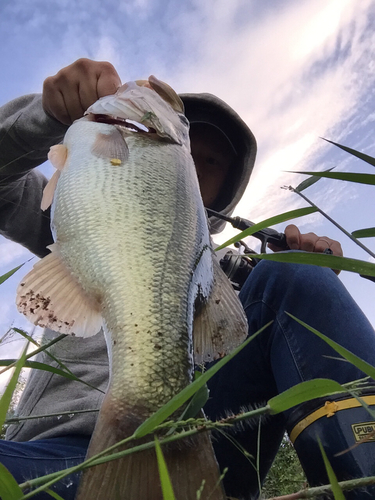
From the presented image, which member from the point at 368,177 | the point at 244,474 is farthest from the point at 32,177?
the point at 368,177

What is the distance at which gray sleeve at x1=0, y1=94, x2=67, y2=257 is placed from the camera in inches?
61.8

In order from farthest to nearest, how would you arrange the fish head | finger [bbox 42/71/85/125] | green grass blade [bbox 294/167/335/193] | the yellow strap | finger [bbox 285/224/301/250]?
finger [bbox 285/224/301/250], finger [bbox 42/71/85/125], the fish head, the yellow strap, green grass blade [bbox 294/167/335/193]

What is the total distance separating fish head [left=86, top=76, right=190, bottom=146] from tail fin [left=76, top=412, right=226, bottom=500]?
2.97 ft

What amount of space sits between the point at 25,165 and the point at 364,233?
1.44 meters

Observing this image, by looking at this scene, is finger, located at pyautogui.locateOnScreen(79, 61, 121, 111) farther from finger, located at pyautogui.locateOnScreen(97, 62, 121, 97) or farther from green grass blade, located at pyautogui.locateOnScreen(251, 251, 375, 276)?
green grass blade, located at pyautogui.locateOnScreen(251, 251, 375, 276)

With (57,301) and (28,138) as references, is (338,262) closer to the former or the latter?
(57,301)

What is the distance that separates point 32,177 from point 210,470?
1848 millimetres

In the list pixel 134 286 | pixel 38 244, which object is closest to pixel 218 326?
pixel 134 286

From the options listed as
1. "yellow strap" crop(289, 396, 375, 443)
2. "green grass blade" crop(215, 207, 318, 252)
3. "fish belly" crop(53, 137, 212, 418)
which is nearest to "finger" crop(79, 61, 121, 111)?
"fish belly" crop(53, 137, 212, 418)

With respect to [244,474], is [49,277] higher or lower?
higher

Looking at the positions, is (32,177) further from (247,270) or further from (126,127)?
(247,270)

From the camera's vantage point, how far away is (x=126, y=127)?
4.10 ft

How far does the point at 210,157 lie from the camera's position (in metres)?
2.47

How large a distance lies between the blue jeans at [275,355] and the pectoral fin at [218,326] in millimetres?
160
